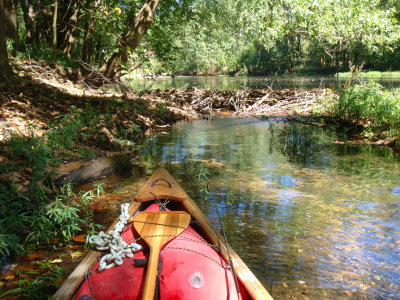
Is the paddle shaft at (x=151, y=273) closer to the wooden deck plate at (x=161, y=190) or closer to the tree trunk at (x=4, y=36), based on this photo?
the wooden deck plate at (x=161, y=190)

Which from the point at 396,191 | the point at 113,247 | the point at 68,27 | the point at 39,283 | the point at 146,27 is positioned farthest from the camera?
the point at 68,27

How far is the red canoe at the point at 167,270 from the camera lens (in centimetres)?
190

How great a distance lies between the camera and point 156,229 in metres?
2.46

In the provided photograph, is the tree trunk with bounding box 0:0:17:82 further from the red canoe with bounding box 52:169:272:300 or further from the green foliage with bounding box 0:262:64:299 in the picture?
the red canoe with bounding box 52:169:272:300

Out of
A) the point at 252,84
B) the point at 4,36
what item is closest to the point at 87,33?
the point at 4,36

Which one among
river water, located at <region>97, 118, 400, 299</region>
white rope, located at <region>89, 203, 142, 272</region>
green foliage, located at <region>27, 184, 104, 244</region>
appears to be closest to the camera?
white rope, located at <region>89, 203, 142, 272</region>

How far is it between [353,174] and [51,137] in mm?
5103

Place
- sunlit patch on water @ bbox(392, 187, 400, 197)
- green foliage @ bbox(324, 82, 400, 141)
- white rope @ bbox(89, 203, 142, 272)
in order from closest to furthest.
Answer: white rope @ bbox(89, 203, 142, 272) → sunlit patch on water @ bbox(392, 187, 400, 197) → green foliage @ bbox(324, 82, 400, 141)

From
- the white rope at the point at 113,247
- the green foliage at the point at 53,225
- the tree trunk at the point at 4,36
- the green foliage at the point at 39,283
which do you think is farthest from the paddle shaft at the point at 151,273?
the tree trunk at the point at 4,36

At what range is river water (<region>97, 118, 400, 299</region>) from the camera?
9.79 feet

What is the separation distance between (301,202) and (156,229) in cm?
276

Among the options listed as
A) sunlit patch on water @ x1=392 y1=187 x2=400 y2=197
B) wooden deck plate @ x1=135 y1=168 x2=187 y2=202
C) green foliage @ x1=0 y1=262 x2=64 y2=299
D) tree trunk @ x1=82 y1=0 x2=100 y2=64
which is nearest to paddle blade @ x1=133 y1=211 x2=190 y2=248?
wooden deck plate @ x1=135 y1=168 x2=187 y2=202

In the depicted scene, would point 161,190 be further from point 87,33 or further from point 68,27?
point 68,27

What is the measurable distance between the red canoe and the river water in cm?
78
